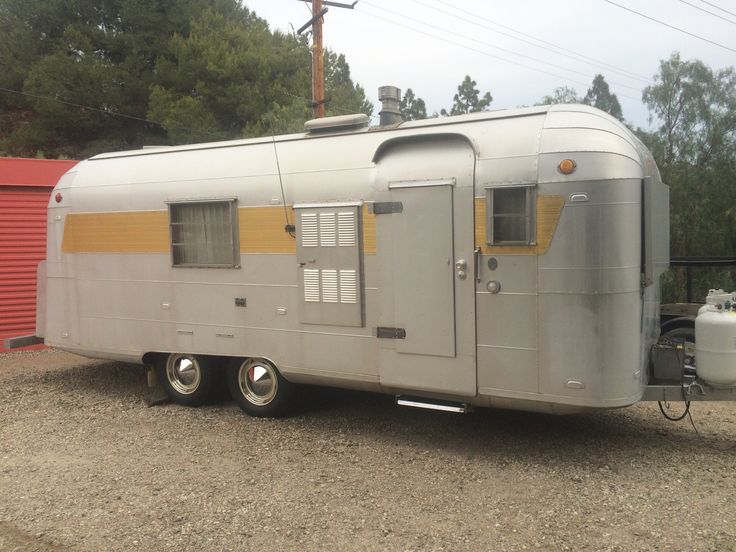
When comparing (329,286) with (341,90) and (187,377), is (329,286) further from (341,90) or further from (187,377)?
(341,90)

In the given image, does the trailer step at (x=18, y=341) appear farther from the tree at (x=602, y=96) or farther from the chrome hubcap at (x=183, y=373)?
the tree at (x=602, y=96)

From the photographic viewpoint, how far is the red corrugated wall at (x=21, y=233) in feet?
33.8

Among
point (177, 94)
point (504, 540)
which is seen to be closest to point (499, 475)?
point (504, 540)

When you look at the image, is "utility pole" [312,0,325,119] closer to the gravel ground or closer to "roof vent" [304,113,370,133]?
"roof vent" [304,113,370,133]

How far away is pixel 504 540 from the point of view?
3.78 m

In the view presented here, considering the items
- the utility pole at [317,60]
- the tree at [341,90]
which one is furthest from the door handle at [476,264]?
the tree at [341,90]

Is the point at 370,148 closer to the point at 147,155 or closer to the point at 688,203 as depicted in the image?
the point at 147,155

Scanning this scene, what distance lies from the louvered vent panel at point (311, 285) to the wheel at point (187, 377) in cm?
151

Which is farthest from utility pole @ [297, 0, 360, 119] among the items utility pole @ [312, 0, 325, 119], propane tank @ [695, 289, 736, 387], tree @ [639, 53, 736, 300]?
tree @ [639, 53, 736, 300]

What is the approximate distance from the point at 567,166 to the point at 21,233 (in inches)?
367

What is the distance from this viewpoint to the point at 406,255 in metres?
5.06

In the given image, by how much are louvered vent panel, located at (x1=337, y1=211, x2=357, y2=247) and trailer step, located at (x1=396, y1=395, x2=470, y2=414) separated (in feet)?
4.50

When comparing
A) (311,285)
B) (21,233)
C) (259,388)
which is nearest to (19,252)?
(21,233)

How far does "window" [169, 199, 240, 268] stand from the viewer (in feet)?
19.7
